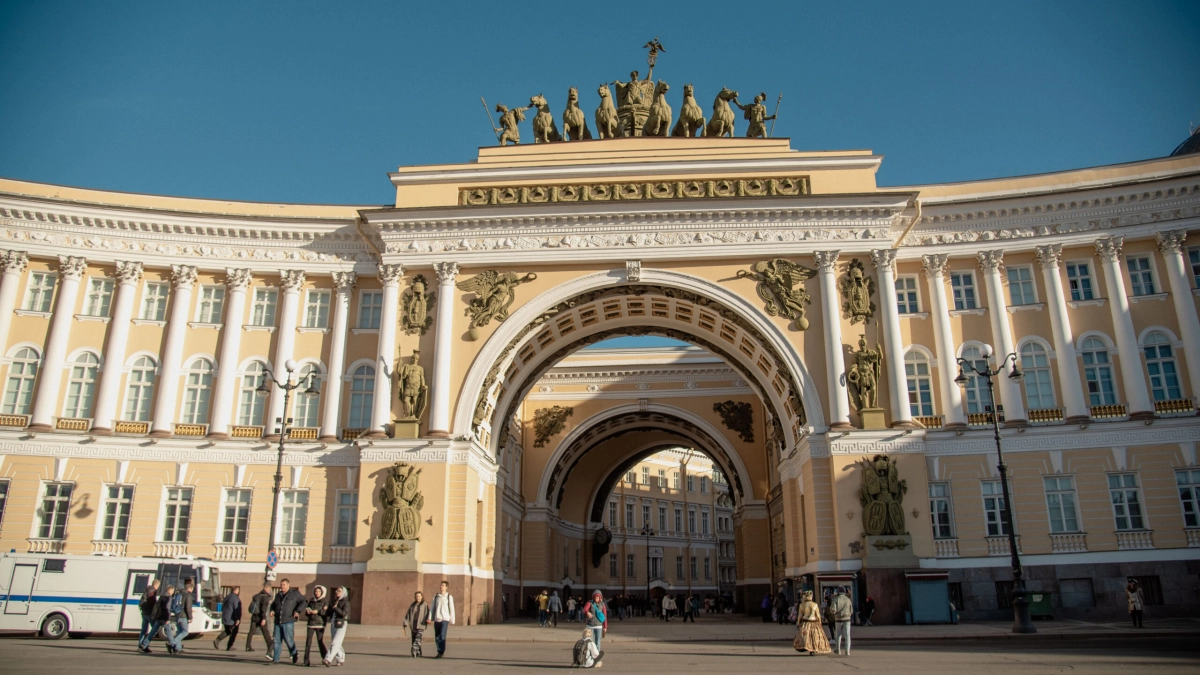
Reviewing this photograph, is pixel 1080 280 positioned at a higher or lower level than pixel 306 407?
higher

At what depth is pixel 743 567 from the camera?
45312mm

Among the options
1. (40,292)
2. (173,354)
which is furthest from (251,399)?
(40,292)

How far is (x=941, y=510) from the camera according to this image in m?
29.5

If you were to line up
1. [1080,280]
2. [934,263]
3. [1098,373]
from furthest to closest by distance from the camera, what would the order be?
1. [934,263]
2. [1080,280]
3. [1098,373]

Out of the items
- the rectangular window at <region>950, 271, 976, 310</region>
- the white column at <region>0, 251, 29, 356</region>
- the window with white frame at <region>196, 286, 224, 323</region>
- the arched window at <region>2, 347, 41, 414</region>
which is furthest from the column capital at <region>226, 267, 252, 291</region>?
the rectangular window at <region>950, 271, 976, 310</region>

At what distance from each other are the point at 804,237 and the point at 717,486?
5998cm

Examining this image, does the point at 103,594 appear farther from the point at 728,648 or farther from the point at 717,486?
the point at 717,486

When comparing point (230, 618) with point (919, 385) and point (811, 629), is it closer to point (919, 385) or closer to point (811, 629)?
point (811, 629)

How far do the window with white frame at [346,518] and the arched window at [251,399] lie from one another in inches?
167

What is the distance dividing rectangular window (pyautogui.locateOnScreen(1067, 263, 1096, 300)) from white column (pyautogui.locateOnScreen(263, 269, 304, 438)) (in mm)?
28286

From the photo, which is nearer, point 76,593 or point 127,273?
point 76,593

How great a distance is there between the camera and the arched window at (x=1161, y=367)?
2939cm

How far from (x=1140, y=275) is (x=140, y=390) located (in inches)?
1425

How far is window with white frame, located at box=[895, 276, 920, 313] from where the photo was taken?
3175cm
